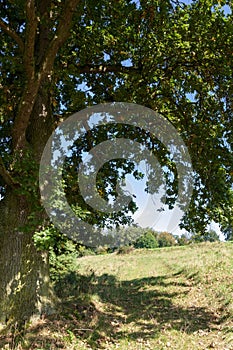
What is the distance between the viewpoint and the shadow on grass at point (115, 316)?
6449 millimetres

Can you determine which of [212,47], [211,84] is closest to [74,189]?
[211,84]

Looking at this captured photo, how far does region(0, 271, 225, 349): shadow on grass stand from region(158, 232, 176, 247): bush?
7440cm

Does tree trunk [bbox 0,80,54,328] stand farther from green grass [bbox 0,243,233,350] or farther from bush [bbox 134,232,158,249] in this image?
bush [bbox 134,232,158,249]

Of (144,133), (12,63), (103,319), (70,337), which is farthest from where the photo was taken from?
(144,133)

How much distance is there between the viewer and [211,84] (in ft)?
29.0

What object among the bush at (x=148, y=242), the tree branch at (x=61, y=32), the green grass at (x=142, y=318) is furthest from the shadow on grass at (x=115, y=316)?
the bush at (x=148, y=242)

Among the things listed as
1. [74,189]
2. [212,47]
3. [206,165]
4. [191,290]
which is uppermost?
[212,47]

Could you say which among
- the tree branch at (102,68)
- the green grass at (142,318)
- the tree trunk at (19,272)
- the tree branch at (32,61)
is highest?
the tree branch at (102,68)

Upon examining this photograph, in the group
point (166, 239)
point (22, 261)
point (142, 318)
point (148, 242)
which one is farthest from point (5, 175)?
point (166, 239)

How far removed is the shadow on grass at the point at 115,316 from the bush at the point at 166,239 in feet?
244

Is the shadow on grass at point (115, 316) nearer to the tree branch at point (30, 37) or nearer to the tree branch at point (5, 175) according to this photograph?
the tree branch at point (5, 175)

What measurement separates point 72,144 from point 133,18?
167 inches

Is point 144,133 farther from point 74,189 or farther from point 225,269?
point 225,269

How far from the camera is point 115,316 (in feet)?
26.5
